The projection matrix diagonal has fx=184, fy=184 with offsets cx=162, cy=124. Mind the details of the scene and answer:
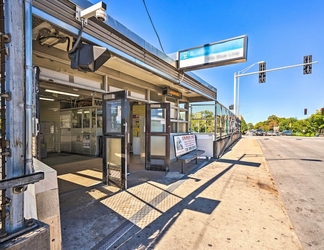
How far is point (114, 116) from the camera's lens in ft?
14.4

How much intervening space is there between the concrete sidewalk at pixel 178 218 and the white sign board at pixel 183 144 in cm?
139

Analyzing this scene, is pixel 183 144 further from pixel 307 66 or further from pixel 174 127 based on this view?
pixel 307 66

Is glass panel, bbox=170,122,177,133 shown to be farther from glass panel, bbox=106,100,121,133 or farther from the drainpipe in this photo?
the drainpipe

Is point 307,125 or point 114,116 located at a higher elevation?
point 114,116

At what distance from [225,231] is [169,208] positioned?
3.24 ft

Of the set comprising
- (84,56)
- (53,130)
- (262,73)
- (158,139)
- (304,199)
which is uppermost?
(262,73)

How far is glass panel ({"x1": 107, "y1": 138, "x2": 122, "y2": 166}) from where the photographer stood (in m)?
4.12

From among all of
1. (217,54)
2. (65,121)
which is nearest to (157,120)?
(217,54)

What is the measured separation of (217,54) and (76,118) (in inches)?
282

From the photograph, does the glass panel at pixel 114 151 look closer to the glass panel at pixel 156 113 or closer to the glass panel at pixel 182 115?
the glass panel at pixel 156 113

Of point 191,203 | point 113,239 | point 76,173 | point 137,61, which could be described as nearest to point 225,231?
point 191,203

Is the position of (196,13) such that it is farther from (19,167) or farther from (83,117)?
(19,167)

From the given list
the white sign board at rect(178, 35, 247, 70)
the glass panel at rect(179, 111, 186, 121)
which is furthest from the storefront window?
the white sign board at rect(178, 35, 247, 70)

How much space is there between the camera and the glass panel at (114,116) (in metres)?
4.29
